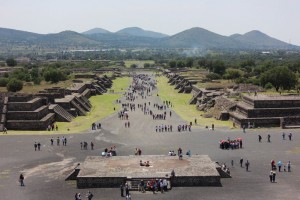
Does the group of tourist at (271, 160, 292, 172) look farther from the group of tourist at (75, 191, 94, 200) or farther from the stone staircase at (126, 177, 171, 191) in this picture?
the group of tourist at (75, 191, 94, 200)

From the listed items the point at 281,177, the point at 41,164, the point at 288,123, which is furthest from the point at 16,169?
the point at 288,123

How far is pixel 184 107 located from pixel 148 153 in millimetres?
29882

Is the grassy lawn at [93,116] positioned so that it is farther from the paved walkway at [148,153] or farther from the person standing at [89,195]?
the person standing at [89,195]

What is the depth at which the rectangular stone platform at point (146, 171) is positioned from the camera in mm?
27578

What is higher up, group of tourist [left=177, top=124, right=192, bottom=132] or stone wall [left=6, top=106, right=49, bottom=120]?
stone wall [left=6, top=106, right=49, bottom=120]

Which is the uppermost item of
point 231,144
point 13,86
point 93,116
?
point 13,86

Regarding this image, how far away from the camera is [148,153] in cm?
3600

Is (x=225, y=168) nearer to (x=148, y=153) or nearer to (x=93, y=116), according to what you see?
(x=148, y=153)

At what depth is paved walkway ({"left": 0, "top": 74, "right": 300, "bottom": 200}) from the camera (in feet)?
85.8

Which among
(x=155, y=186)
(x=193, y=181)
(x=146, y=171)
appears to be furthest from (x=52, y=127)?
(x=193, y=181)

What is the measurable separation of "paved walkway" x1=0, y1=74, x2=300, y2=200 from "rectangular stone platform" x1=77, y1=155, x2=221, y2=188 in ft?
2.51

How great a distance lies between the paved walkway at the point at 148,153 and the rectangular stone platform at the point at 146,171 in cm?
77

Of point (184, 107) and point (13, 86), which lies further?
point (13, 86)

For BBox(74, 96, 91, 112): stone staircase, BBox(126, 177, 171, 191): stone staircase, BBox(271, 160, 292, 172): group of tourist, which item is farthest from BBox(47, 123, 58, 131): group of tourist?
BBox(271, 160, 292, 172): group of tourist
